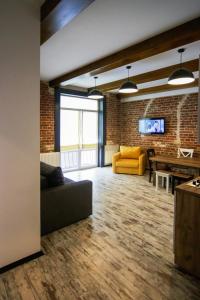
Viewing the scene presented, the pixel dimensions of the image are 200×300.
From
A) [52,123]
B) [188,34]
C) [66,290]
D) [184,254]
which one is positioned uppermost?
[188,34]

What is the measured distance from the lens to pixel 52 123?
5734 millimetres

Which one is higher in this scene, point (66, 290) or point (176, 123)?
point (176, 123)

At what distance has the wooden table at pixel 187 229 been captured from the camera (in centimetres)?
178

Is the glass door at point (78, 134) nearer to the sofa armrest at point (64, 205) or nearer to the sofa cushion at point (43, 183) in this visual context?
the sofa armrest at point (64, 205)

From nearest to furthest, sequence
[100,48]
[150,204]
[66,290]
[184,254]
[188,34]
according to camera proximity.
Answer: [66,290] → [184,254] → [188,34] → [100,48] → [150,204]

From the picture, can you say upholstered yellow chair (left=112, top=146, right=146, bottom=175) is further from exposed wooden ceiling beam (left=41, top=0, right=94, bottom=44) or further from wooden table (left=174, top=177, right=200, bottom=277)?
exposed wooden ceiling beam (left=41, top=0, right=94, bottom=44)

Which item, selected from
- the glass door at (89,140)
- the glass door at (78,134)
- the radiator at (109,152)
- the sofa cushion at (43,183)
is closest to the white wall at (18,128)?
the sofa cushion at (43,183)

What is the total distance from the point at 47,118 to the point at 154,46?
3.65 m

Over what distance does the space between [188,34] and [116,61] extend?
1.25 meters


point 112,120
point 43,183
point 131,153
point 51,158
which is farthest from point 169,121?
point 43,183

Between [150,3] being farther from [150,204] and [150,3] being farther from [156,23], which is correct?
[150,204]

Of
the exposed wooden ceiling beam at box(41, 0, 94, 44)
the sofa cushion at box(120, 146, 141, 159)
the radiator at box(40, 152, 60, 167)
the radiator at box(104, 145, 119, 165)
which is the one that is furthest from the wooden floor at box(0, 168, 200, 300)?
the radiator at box(104, 145, 119, 165)

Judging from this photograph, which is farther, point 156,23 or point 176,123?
point 176,123

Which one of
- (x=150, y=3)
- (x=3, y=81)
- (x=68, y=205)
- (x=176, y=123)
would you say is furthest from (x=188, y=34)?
(x=176, y=123)
